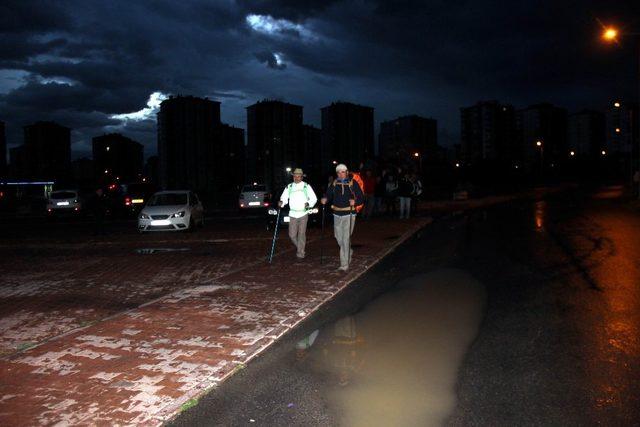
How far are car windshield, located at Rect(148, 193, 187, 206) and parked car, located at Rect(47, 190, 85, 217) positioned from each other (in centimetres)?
1152

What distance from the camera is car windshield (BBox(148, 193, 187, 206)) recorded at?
18.3 meters

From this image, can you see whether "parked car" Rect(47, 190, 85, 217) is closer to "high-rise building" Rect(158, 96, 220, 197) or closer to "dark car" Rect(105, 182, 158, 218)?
"dark car" Rect(105, 182, 158, 218)

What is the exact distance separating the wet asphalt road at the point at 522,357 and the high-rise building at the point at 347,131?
71733mm

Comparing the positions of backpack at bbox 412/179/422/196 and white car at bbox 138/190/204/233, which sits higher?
backpack at bbox 412/179/422/196

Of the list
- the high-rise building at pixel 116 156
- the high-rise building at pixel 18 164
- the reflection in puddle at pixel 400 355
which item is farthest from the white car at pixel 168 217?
the high-rise building at pixel 116 156

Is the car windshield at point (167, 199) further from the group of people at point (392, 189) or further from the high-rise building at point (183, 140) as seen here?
the high-rise building at point (183, 140)

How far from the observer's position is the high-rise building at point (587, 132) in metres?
120

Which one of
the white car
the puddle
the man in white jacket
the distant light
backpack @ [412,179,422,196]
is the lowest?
the puddle

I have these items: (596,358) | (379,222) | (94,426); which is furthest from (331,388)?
(379,222)

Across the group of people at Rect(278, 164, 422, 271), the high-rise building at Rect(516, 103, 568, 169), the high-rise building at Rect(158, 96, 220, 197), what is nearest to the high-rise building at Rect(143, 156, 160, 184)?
the high-rise building at Rect(158, 96, 220, 197)

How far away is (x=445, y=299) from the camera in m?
7.33

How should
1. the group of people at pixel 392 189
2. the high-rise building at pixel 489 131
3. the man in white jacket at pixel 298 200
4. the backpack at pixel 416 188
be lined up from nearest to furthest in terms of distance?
the man in white jacket at pixel 298 200
the group of people at pixel 392 189
the backpack at pixel 416 188
the high-rise building at pixel 489 131

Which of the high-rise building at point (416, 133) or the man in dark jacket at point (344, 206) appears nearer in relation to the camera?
the man in dark jacket at point (344, 206)

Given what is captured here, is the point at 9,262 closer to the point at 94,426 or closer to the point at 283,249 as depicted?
the point at 283,249
